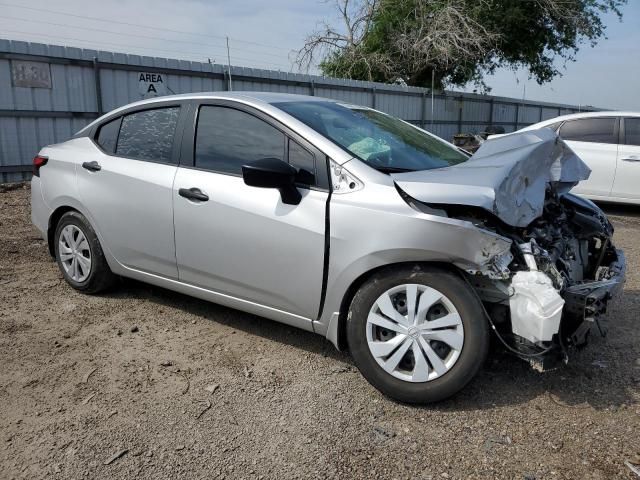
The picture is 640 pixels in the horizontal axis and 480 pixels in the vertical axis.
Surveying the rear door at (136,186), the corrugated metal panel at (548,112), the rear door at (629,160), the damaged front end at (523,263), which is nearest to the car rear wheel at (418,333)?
the damaged front end at (523,263)

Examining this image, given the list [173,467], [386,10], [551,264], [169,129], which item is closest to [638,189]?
[551,264]

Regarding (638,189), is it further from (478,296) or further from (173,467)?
(173,467)

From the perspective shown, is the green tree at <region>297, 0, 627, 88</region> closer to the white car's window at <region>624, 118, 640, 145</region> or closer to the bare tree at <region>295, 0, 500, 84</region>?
the bare tree at <region>295, 0, 500, 84</region>

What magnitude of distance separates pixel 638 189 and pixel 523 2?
15307 millimetres

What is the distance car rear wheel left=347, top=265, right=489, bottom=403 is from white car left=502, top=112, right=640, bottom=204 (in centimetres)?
589

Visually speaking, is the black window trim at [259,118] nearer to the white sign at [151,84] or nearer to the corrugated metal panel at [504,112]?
the white sign at [151,84]

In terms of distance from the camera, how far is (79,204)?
4234mm

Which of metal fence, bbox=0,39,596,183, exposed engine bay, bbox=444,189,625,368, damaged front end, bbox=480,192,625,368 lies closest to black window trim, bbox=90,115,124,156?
exposed engine bay, bbox=444,189,625,368

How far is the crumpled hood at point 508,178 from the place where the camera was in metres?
2.79

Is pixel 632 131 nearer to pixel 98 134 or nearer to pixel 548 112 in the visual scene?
pixel 98 134

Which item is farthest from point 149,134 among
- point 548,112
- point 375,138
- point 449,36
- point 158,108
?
point 548,112

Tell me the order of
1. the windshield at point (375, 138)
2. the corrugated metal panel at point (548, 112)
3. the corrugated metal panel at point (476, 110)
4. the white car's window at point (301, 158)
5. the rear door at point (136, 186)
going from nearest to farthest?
the white car's window at point (301, 158) → the windshield at point (375, 138) → the rear door at point (136, 186) → the corrugated metal panel at point (476, 110) → the corrugated metal panel at point (548, 112)

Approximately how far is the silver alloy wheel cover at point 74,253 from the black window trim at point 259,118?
1.23 metres

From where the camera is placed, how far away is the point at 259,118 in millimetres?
3451
